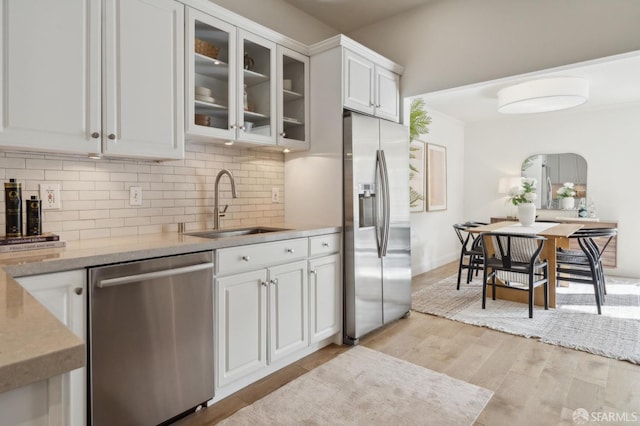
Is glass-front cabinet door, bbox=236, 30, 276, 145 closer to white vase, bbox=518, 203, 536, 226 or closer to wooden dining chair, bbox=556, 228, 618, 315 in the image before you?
wooden dining chair, bbox=556, 228, 618, 315

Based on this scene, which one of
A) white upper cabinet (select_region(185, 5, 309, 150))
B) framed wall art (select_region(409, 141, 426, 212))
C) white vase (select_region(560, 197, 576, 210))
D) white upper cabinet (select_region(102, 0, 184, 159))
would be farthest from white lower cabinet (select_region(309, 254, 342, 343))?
white vase (select_region(560, 197, 576, 210))

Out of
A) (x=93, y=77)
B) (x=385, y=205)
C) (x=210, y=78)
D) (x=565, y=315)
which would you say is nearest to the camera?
(x=93, y=77)

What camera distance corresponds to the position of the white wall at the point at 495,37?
2619 millimetres

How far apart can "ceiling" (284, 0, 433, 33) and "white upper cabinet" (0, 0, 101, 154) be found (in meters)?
Result: 2.03

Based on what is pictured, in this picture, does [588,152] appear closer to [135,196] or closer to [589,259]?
[589,259]

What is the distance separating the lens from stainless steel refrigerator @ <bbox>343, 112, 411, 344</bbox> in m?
2.93

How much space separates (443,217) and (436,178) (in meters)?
0.76

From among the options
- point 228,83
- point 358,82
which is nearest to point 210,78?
point 228,83

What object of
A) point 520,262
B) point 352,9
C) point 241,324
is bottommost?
point 241,324

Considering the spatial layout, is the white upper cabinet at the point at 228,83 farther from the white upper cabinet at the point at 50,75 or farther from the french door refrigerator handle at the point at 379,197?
the french door refrigerator handle at the point at 379,197

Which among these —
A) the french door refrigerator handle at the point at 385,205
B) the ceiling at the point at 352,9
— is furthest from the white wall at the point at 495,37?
the french door refrigerator handle at the point at 385,205

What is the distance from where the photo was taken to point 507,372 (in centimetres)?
254

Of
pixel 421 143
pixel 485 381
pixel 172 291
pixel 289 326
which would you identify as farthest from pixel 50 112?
pixel 421 143

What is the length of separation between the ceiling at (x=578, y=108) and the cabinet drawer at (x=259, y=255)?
2.01 meters
